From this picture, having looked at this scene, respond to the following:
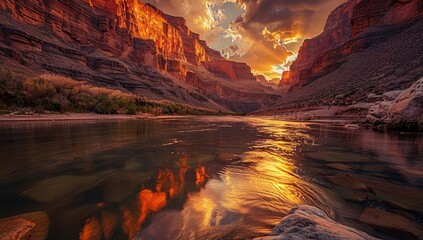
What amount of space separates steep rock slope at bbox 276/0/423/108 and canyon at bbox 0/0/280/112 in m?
45.8

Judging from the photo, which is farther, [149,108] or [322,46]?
[322,46]

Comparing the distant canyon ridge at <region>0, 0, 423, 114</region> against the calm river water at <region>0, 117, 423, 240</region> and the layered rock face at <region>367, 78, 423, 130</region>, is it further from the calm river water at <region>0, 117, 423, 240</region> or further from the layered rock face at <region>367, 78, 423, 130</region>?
the calm river water at <region>0, 117, 423, 240</region>

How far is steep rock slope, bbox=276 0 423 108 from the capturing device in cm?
2306

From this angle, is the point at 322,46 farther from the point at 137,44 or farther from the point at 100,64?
the point at 100,64

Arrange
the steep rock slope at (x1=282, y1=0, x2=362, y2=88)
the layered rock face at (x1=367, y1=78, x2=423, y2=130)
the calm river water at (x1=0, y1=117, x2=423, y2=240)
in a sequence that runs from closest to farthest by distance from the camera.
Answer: the calm river water at (x1=0, y1=117, x2=423, y2=240)
the layered rock face at (x1=367, y1=78, x2=423, y2=130)
the steep rock slope at (x1=282, y1=0, x2=362, y2=88)

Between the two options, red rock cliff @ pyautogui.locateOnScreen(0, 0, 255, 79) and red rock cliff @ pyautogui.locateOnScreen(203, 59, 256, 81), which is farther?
red rock cliff @ pyautogui.locateOnScreen(203, 59, 256, 81)

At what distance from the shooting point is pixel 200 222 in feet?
6.84

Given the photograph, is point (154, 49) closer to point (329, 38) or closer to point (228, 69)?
point (228, 69)

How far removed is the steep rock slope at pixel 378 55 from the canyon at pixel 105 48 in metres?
45.8

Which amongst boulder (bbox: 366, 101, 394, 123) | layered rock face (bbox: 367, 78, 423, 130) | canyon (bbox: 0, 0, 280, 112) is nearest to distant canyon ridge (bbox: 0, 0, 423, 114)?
canyon (bbox: 0, 0, 280, 112)

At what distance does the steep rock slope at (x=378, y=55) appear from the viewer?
75.7ft

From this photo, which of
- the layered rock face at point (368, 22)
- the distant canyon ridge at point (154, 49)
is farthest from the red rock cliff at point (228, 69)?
the layered rock face at point (368, 22)

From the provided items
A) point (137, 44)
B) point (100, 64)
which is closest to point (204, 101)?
point (137, 44)

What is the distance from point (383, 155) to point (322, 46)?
138937mm
